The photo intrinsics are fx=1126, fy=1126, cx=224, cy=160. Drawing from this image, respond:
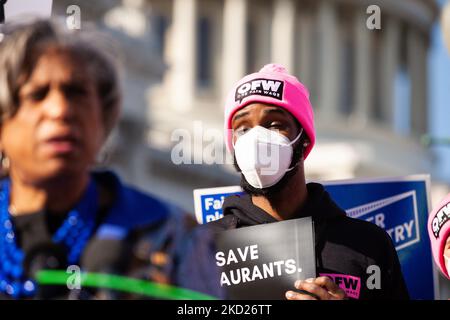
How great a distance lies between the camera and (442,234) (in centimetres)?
394

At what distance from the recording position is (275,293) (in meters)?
3.50

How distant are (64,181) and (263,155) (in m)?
0.83

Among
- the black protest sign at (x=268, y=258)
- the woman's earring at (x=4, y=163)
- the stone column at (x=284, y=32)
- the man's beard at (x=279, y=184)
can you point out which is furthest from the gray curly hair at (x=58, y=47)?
the stone column at (x=284, y=32)

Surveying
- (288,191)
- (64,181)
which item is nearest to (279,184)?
(288,191)

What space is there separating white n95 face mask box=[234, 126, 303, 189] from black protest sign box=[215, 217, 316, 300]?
0.23 metres

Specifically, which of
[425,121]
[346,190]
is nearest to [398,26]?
[425,121]

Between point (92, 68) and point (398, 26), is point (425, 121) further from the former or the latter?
point (92, 68)

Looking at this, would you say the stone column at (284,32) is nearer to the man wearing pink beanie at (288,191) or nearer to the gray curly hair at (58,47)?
the man wearing pink beanie at (288,191)

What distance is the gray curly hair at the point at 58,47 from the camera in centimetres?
311

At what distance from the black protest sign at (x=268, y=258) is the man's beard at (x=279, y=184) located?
0.78 ft

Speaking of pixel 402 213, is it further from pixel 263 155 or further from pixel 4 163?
pixel 4 163

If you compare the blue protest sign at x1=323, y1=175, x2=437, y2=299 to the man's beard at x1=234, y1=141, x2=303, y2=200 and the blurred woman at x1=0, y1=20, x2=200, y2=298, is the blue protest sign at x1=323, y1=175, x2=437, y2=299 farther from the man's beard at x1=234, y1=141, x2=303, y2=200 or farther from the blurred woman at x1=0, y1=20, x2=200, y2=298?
the blurred woman at x1=0, y1=20, x2=200, y2=298
